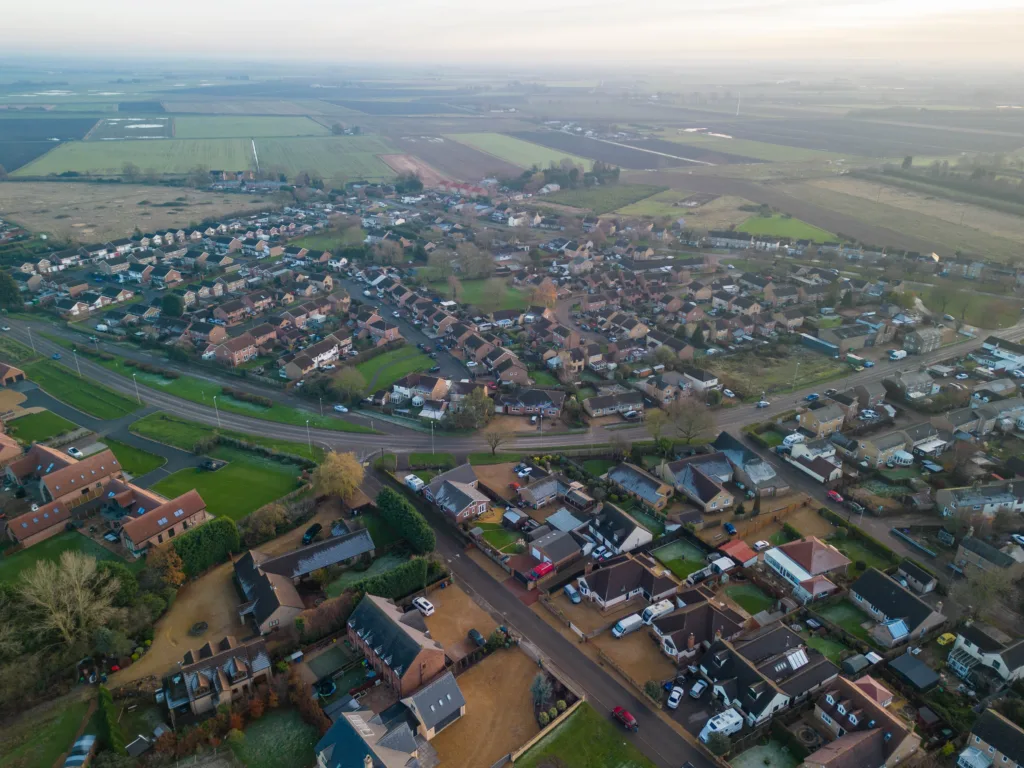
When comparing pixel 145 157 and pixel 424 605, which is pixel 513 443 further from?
pixel 145 157

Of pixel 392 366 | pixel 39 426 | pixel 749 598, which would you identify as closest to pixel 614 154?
pixel 392 366

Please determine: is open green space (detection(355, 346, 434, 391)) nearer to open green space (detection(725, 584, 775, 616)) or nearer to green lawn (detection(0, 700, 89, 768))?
green lawn (detection(0, 700, 89, 768))

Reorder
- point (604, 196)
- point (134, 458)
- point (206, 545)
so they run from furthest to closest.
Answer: point (604, 196)
point (134, 458)
point (206, 545)

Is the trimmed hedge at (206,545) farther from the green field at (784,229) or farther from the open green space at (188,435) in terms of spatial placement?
the green field at (784,229)

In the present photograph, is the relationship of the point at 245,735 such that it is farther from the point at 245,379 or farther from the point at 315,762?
the point at 245,379

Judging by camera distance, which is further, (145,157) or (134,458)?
(145,157)

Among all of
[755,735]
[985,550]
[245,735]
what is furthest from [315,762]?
[985,550]

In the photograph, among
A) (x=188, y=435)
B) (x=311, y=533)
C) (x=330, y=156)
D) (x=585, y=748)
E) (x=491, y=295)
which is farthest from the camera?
(x=330, y=156)
